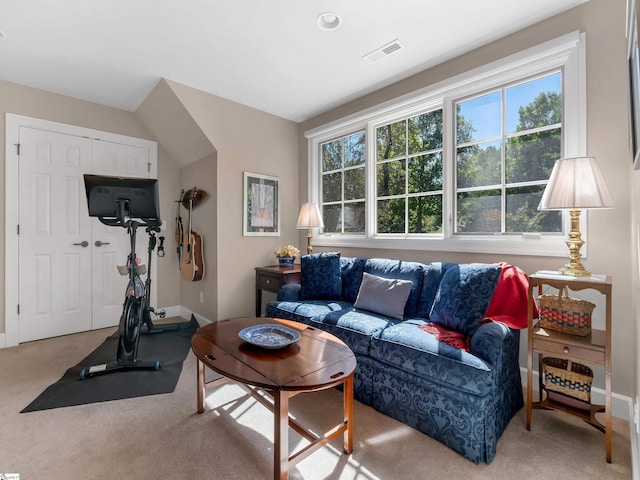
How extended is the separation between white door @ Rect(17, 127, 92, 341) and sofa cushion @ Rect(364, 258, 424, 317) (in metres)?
3.26

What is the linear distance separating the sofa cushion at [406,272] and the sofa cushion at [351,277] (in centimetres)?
8

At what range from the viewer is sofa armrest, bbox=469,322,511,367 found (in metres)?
1.57

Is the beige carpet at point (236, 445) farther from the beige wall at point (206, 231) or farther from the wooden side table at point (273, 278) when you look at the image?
the beige wall at point (206, 231)

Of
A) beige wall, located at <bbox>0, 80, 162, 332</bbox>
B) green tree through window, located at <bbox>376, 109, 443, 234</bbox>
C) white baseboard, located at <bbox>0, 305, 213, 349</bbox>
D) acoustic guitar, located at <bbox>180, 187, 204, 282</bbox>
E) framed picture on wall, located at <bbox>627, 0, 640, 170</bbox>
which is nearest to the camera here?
framed picture on wall, located at <bbox>627, 0, 640, 170</bbox>

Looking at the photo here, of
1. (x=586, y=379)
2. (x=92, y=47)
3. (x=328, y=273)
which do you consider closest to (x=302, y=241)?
(x=328, y=273)

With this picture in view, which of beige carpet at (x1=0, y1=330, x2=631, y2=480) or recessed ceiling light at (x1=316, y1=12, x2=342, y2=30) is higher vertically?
recessed ceiling light at (x1=316, y1=12, x2=342, y2=30)

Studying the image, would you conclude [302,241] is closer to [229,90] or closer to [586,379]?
[229,90]

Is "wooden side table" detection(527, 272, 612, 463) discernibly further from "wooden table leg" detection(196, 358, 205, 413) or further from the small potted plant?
the small potted plant

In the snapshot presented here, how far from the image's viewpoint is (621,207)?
1824mm

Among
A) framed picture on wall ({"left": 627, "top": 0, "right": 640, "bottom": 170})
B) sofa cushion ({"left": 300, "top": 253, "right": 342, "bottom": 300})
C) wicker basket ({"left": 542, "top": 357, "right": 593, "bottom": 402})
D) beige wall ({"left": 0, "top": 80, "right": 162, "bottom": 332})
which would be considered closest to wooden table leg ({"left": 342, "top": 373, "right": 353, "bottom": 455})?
wicker basket ({"left": 542, "top": 357, "right": 593, "bottom": 402})

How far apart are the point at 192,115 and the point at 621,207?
3.59m

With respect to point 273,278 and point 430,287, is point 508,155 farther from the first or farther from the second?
point 273,278

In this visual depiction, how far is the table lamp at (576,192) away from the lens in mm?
1620

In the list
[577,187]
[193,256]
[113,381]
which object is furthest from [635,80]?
[193,256]
